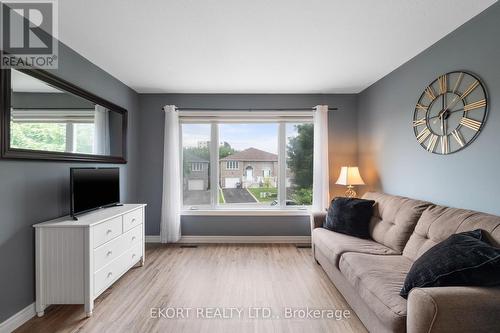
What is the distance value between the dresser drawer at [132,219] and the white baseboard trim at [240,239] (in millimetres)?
1066

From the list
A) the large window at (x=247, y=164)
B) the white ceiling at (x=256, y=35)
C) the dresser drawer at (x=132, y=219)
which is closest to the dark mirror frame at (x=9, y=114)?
the white ceiling at (x=256, y=35)

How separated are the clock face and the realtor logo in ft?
11.1

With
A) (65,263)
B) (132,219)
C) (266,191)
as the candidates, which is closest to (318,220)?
(266,191)

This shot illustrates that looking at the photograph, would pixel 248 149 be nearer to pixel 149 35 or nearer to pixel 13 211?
pixel 149 35

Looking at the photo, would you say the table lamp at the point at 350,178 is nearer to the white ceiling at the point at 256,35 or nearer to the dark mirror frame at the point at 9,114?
the white ceiling at the point at 256,35

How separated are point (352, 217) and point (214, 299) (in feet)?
5.88

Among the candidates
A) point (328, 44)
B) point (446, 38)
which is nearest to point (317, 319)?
point (328, 44)

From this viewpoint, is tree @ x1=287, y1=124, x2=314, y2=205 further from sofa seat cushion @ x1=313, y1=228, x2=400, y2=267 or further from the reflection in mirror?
the reflection in mirror

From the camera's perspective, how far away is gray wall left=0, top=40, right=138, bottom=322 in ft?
5.96

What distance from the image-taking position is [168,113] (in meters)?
3.87

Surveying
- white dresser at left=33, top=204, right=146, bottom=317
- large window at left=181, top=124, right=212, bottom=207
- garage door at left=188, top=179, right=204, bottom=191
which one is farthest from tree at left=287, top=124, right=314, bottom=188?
white dresser at left=33, top=204, right=146, bottom=317

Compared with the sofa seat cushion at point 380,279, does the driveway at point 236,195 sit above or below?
above

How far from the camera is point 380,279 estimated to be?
1728 mm

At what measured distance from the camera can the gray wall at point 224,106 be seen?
13.1 feet
